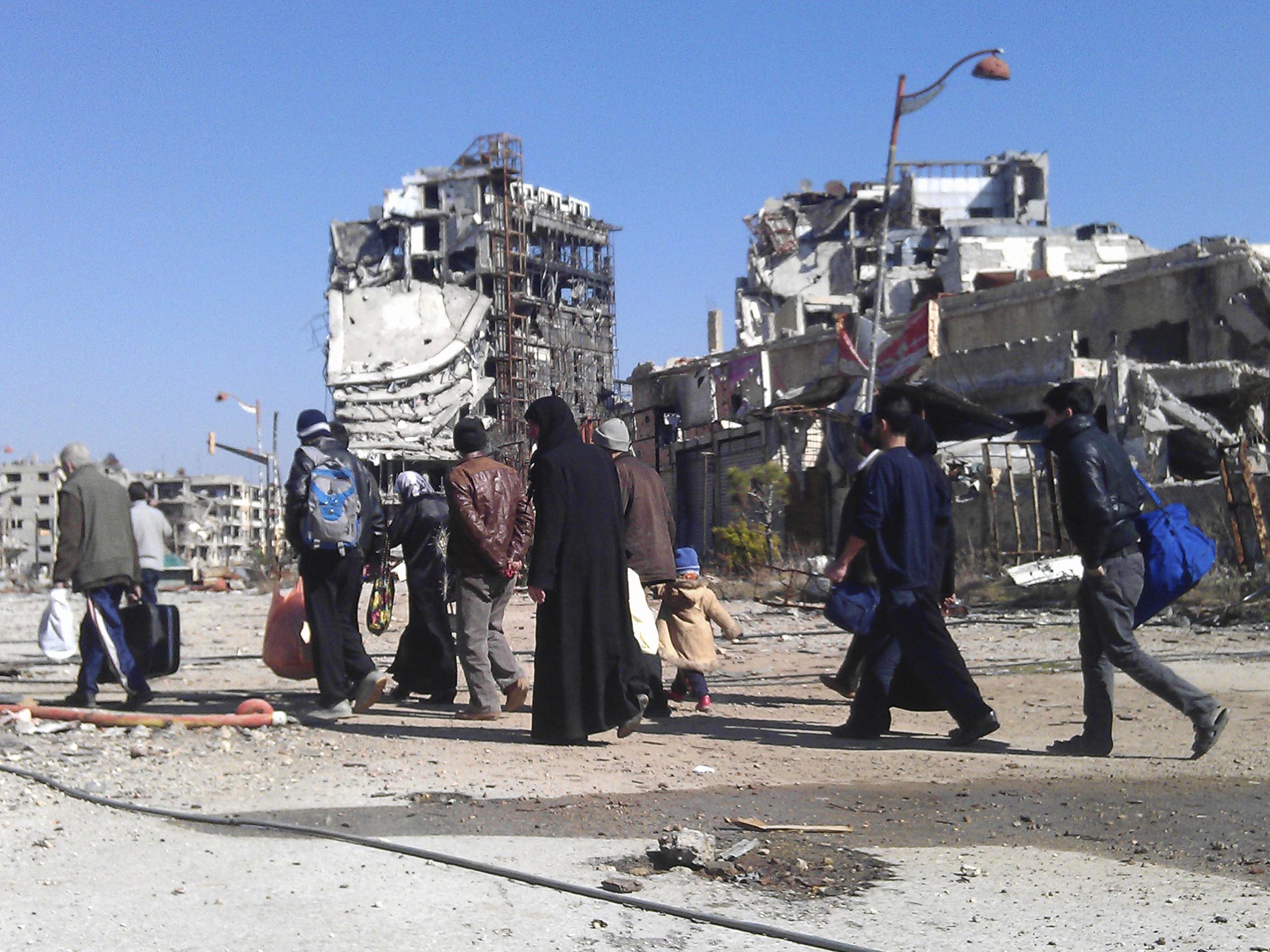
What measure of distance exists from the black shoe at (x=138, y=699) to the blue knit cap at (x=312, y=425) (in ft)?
6.10

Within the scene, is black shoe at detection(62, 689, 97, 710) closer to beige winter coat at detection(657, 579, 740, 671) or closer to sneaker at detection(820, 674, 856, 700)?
beige winter coat at detection(657, 579, 740, 671)

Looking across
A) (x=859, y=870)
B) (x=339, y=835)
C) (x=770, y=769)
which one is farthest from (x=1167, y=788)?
(x=339, y=835)

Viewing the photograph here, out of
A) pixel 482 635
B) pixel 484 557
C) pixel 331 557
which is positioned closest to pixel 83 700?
pixel 331 557

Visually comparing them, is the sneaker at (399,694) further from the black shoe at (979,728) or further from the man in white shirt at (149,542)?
the black shoe at (979,728)

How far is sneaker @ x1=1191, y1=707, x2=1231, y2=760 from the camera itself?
652 cm

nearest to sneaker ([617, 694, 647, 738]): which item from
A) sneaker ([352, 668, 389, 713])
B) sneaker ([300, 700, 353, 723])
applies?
sneaker ([352, 668, 389, 713])

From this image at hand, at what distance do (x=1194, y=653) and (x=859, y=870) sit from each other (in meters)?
8.47

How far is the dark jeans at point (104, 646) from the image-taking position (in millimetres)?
8422

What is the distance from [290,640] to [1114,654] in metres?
4.78

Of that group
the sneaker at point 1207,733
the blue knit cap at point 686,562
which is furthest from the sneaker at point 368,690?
the sneaker at point 1207,733

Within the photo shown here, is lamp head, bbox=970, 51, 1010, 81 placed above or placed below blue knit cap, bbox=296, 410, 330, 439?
above

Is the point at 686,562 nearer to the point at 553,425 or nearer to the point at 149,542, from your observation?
the point at 553,425

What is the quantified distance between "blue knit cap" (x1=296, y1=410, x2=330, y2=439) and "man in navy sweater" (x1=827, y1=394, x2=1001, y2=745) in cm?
313

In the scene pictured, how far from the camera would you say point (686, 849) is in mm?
4387
